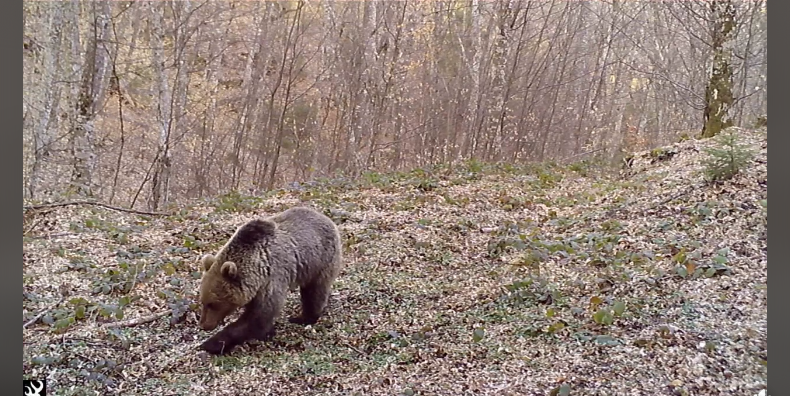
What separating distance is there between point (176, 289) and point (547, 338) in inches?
125

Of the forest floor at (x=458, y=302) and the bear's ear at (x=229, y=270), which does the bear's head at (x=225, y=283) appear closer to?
the bear's ear at (x=229, y=270)

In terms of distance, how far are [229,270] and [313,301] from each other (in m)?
0.84

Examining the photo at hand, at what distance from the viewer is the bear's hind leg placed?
4816 millimetres

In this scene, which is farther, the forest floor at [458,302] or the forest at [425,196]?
the forest at [425,196]

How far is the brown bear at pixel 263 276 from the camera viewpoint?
430 centimetres

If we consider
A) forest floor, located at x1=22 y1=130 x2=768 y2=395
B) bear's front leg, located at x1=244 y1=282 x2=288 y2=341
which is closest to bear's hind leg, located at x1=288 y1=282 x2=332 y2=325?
forest floor, located at x1=22 y1=130 x2=768 y2=395

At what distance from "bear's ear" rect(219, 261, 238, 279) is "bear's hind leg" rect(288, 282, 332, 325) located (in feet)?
2.36

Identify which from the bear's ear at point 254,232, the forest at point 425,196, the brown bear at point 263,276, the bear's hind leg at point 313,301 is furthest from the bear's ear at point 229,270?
the bear's hind leg at point 313,301

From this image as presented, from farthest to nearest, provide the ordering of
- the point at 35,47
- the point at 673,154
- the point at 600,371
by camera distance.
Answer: the point at 35,47 → the point at 673,154 → the point at 600,371

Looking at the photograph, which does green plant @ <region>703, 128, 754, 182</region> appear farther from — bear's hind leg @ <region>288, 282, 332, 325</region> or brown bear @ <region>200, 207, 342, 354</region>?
bear's hind leg @ <region>288, 282, 332, 325</region>

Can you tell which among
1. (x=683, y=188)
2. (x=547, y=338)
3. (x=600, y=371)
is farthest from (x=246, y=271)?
(x=683, y=188)

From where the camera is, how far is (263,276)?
4.44 m

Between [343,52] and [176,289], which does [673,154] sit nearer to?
[343,52]
